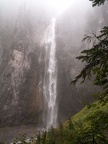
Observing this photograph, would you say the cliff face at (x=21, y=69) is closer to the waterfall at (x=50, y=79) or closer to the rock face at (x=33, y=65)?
the rock face at (x=33, y=65)

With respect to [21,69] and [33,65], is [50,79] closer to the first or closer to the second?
[33,65]

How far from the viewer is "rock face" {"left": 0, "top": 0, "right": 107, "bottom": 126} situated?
118 ft

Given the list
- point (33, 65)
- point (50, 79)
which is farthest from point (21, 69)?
point (50, 79)

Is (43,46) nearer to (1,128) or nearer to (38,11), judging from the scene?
(38,11)

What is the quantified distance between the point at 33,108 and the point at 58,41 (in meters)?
15.9

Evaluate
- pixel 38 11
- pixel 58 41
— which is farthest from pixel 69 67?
pixel 38 11

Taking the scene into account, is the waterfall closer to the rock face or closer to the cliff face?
the rock face

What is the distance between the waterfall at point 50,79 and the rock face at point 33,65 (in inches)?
28.7

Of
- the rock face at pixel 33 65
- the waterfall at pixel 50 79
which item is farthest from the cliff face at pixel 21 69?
the waterfall at pixel 50 79

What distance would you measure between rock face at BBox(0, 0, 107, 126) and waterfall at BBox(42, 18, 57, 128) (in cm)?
73

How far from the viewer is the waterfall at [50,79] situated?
35.2 m

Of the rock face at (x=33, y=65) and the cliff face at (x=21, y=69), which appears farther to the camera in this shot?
the rock face at (x=33, y=65)

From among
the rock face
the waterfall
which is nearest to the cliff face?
the rock face

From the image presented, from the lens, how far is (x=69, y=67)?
40625 millimetres
